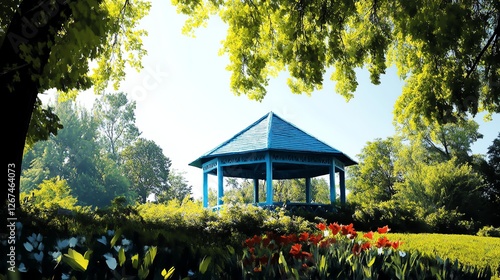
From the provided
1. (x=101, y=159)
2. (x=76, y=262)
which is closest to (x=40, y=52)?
(x=76, y=262)

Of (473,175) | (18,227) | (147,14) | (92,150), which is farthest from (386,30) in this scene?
(92,150)

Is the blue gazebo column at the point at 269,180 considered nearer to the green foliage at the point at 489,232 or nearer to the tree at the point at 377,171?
the green foliage at the point at 489,232

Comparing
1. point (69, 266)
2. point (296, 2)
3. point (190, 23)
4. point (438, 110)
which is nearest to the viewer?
point (69, 266)

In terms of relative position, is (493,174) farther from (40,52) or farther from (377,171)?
(40,52)

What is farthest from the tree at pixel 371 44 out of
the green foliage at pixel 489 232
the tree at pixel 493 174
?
the tree at pixel 493 174

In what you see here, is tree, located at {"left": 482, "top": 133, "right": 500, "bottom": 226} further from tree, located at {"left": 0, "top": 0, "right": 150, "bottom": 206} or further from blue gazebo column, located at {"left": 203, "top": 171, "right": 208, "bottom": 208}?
tree, located at {"left": 0, "top": 0, "right": 150, "bottom": 206}

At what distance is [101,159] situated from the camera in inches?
2050

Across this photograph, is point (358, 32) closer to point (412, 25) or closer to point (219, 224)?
point (412, 25)

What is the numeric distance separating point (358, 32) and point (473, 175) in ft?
63.4

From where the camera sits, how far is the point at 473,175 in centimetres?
2681

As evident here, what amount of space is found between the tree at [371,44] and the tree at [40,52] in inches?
171

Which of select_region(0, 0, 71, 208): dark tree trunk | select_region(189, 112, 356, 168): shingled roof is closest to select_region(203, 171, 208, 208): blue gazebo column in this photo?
select_region(189, 112, 356, 168): shingled roof

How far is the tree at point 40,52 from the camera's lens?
171 inches

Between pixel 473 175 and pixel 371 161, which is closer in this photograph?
pixel 473 175
